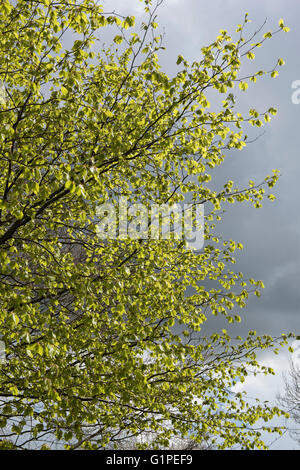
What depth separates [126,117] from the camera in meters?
7.76

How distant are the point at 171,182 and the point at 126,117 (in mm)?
1856

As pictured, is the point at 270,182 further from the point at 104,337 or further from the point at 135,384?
the point at 135,384

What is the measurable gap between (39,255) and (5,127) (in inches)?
136

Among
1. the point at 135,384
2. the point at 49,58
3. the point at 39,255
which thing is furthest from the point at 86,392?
the point at 49,58

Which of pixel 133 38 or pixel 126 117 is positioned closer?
pixel 126 117

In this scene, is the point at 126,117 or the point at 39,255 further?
the point at 39,255

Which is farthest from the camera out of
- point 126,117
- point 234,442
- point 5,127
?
point 234,442

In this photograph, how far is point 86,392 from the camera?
23.6 feet

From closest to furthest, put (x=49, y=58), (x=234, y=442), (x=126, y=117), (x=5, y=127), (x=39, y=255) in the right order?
(x=5, y=127)
(x=49, y=58)
(x=126, y=117)
(x=39, y=255)
(x=234, y=442)

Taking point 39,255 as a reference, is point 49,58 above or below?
above

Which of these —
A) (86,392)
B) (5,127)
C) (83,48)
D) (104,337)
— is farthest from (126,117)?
(86,392)

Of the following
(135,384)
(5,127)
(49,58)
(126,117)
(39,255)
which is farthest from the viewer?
(39,255)
